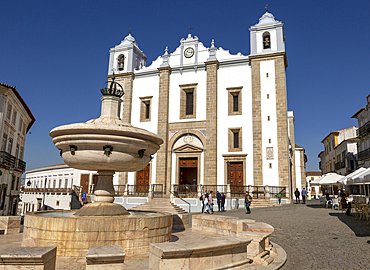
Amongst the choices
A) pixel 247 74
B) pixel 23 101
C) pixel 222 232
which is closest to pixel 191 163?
pixel 247 74

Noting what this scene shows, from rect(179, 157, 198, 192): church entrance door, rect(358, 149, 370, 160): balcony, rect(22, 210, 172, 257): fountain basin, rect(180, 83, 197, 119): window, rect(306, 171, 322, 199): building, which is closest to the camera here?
rect(22, 210, 172, 257): fountain basin

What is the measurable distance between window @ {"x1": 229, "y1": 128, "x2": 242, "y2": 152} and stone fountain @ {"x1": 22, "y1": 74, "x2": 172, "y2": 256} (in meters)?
16.4

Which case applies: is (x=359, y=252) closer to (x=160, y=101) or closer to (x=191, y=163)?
(x=191, y=163)

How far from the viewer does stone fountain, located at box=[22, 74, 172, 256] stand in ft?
17.2

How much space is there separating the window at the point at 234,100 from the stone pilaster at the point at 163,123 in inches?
208

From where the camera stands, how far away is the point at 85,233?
5.23 m

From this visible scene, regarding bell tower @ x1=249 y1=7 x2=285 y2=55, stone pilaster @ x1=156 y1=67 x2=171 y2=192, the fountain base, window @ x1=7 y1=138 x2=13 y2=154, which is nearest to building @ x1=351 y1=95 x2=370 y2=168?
bell tower @ x1=249 y1=7 x2=285 y2=55

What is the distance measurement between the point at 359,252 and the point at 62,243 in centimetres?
595

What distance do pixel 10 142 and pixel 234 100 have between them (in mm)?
17617

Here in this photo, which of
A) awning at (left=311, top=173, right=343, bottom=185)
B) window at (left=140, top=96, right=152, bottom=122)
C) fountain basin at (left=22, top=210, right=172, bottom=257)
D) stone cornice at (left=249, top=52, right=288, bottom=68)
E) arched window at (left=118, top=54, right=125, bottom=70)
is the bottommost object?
fountain basin at (left=22, top=210, right=172, bottom=257)

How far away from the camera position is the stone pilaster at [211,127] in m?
22.6

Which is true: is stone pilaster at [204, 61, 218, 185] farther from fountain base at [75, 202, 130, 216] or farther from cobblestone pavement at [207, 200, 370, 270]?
fountain base at [75, 202, 130, 216]

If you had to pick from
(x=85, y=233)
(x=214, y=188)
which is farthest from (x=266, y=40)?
(x=85, y=233)

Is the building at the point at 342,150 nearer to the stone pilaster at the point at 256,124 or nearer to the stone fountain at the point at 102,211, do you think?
the stone pilaster at the point at 256,124
